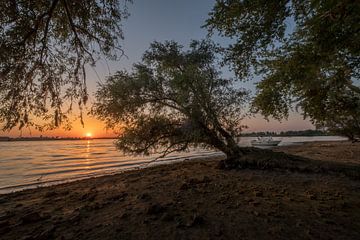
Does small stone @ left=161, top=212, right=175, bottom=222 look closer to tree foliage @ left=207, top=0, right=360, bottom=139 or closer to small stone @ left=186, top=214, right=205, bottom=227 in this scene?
small stone @ left=186, top=214, right=205, bottom=227

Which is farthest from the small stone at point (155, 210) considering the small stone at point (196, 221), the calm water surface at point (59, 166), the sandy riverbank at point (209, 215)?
the calm water surface at point (59, 166)

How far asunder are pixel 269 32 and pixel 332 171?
7191mm

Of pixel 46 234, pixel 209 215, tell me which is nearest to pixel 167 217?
pixel 209 215

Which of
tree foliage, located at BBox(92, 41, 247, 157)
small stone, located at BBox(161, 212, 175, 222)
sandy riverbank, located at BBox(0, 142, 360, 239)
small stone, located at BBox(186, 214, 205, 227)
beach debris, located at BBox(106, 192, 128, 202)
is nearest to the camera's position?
sandy riverbank, located at BBox(0, 142, 360, 239)

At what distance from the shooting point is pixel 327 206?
5.32 metres

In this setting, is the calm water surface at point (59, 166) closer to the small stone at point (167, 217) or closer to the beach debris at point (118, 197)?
the beach debris at point (118, 197)

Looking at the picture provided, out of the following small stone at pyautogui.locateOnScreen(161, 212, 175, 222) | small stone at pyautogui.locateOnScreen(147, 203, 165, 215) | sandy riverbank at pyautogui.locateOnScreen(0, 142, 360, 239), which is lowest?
sandy riverbank at pyautogui.locateOnScreen(0, 142, 360, 239)

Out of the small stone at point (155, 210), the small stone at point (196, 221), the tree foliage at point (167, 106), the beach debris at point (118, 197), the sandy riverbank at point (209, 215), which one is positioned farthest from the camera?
the tree foliage at point (167, 106)

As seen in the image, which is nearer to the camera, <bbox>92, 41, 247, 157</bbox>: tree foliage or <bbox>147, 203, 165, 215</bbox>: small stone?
<bbox>147, 203, 165, 215</bbox>: small stone

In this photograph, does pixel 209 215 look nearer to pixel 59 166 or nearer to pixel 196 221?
pixel 196 221

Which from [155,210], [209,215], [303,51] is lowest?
[209,215]

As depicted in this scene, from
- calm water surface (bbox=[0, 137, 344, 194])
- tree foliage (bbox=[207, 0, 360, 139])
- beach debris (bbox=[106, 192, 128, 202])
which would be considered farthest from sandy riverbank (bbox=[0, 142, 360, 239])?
calm water surface (bbox=[0, 137, 344, 194])

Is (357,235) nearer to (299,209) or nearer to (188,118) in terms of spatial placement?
(299,209)

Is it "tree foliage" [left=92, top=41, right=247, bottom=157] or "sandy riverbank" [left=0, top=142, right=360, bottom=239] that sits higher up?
"tree foliage" [left=92, top=41, right=247, bottom=157]
